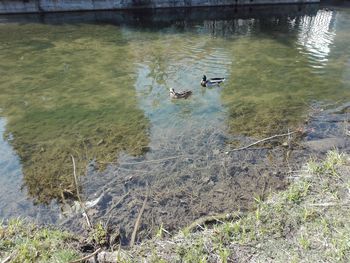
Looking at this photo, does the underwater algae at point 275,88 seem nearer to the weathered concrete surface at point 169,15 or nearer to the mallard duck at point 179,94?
the mallard duck at point 179,94

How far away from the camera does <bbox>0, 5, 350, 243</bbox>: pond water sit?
4.93 m

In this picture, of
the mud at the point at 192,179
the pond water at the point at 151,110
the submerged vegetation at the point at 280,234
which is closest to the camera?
the submerged vegetation at the point at 280,234

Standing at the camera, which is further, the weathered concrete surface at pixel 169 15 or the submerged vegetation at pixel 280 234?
the weathered concrete surface at pixel 169 15

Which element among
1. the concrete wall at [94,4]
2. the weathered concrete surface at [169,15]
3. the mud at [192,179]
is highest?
the concrete wall at [94,4]

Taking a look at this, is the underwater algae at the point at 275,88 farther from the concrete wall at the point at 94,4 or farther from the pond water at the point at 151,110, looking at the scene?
the concrete wall at the point at 94,4

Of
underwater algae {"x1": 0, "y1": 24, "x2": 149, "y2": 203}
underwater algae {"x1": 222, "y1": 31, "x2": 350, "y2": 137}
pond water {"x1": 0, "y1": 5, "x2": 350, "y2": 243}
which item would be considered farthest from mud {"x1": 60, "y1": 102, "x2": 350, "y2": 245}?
underwater algae {"x1": 222, "y1": 31, "x2": 350, "y2": 137}

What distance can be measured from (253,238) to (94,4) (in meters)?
18.0

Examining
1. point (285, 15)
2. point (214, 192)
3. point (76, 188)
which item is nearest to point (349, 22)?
point (285, 15)

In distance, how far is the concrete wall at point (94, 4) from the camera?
17359 mm

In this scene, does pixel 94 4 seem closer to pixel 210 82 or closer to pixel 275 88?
pixel 210 82

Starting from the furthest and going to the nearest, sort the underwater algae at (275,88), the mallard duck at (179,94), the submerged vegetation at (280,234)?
1. the mallard duck at (179,94)
2. the underwater algae at (275,88)
3. the submerged vegetation at (280,234)

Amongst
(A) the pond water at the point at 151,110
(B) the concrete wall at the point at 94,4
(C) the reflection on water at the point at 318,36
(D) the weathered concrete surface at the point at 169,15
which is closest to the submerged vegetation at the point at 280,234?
(A) the pond water at the point at 151,110

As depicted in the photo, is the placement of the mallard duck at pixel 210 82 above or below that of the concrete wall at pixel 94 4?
below

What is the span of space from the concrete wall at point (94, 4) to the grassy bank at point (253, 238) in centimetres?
1664
